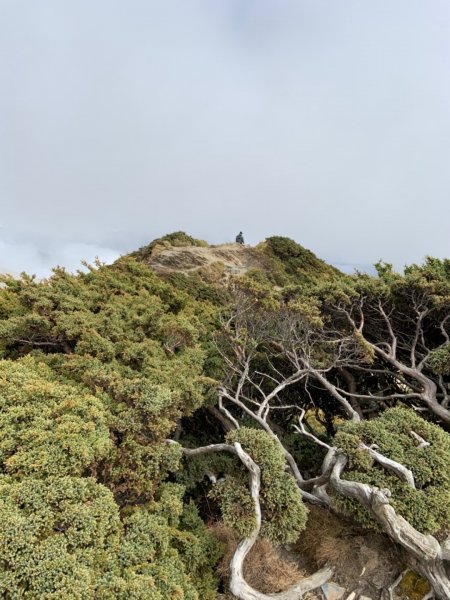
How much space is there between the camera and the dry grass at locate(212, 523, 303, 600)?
595cm

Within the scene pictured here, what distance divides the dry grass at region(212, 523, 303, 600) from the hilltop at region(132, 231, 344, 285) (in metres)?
15.4

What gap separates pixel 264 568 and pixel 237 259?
806 inches

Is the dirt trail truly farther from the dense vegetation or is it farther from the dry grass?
the dry grass

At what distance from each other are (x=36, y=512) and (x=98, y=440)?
3.73 ft

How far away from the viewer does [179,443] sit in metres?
7.61

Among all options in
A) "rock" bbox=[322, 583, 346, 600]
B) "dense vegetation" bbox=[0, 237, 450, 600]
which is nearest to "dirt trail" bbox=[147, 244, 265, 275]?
"dense vegetation" bbox=[0, 237, 450, 600]

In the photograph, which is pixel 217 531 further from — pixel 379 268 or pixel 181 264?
pixel 181 264

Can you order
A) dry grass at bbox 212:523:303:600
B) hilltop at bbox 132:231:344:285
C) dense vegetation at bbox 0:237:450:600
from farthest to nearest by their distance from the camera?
1. hilltop at bbox 132:231:344:285
2. dry grass at bbox 212:523:303:600
3. dense vegetation at bbox 0:237:450:600

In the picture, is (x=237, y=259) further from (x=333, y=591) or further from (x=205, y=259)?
(x=333, y=591)

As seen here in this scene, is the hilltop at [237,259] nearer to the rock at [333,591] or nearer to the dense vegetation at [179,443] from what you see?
the dense vegetation at [179,443]

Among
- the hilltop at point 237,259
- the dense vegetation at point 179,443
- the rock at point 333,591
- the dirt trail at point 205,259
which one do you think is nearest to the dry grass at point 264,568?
Result: the dense vegetation at point 179,443

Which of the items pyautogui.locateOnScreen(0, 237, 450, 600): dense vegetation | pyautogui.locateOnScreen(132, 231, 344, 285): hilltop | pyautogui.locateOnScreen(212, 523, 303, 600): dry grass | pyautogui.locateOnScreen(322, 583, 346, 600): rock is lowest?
pyautogui.locateOnScreen(322, 583, 346, 600): rock

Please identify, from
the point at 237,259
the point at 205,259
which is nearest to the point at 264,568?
the point at 205,259

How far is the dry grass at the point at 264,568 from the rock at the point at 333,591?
0.46 m
